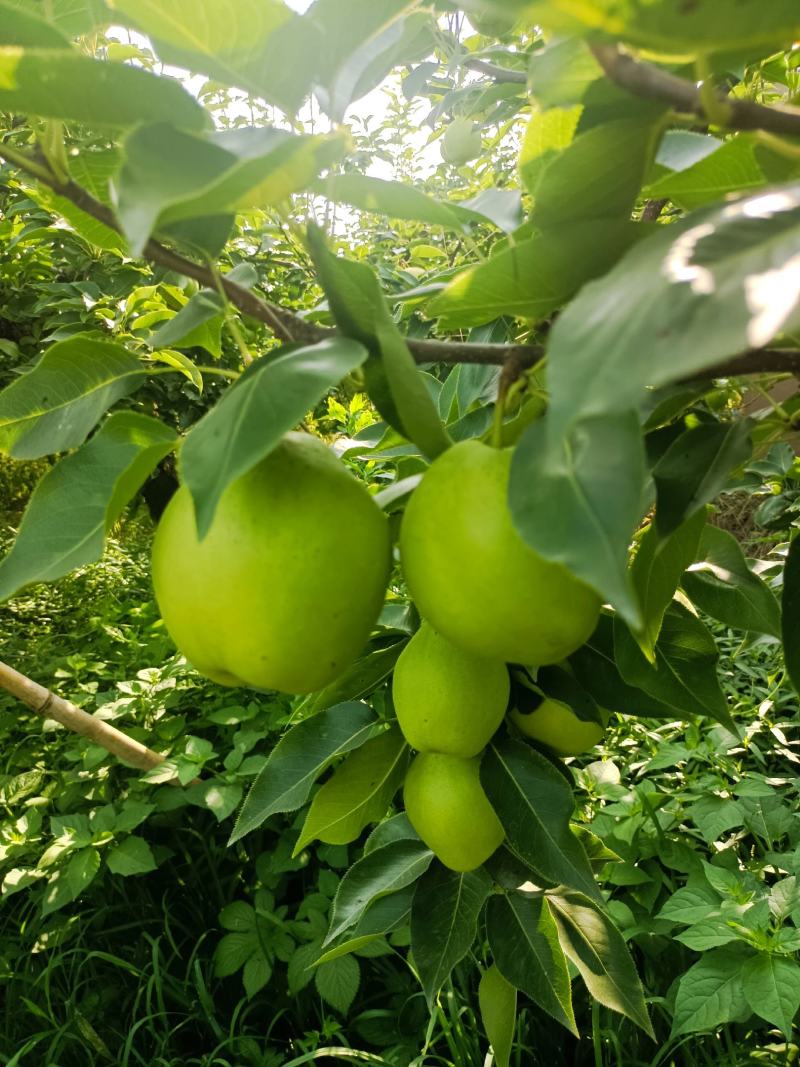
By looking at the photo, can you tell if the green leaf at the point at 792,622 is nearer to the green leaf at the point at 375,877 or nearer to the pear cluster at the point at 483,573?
the pear cluster at the point at 483,573

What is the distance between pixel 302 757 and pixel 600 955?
0.46 m

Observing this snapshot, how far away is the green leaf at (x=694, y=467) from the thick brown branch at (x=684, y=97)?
21 cm

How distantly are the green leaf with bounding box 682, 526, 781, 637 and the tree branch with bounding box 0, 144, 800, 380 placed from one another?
1.05 feet

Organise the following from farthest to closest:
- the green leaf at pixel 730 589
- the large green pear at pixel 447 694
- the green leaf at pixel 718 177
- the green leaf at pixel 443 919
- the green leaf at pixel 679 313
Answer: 1. the green leaf at pixel 443 919
2. the green leaf at pixel 730 589
3. the large green pear at pixel 447 694
4. the green leaf at pixel 718 177
5. the green leaf at pixel 679 313

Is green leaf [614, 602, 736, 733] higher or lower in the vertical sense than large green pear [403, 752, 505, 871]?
higher

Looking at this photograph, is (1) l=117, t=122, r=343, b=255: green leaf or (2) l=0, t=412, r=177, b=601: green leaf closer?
(1) l=117, t=122, r=343, b=255: green leaf

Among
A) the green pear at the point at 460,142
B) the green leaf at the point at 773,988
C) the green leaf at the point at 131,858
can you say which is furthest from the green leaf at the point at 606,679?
the green pear at the point at 460,142

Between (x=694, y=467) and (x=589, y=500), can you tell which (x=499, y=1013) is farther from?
(x=589, y=500)

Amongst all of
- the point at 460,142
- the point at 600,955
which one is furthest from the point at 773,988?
the point at 460,142

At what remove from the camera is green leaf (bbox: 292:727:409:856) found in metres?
0.99

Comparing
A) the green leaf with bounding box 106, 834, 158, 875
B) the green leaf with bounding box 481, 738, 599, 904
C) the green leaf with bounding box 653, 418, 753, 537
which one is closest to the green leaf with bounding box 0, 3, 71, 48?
the green leaf with bounding box 653, 418, 753, 537

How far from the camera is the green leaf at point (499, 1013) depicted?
106 cm

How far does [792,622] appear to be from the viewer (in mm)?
660

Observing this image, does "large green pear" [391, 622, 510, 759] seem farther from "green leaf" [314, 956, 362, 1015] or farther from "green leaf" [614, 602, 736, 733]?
"green leaf" [314, 956, 362, 1015]
